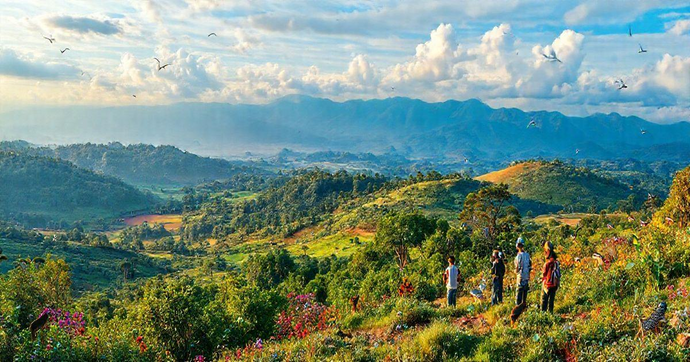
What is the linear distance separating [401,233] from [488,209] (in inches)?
367

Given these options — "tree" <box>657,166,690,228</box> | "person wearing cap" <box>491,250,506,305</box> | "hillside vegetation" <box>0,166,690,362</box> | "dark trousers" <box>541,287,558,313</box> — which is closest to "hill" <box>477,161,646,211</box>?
"tree" <box>657,166,690,228</box>

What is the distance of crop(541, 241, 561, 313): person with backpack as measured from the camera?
34.1 feet

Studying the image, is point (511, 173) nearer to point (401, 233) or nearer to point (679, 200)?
point (401, 233)

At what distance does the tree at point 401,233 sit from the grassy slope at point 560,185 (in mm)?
123016

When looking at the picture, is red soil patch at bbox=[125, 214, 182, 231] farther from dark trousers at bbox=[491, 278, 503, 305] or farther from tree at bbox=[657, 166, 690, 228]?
dark trousers at bbox=[491, 278, 503, 305]

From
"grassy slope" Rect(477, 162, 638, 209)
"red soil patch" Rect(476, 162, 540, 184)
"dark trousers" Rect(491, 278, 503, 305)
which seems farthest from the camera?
"red soil patch" Rect(476, 162, 540, 184)

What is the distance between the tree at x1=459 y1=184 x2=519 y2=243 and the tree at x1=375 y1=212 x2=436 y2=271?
225 inches

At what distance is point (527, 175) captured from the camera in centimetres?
17338

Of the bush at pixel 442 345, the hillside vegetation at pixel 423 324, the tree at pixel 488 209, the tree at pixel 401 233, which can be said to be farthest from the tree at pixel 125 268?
the bush at pixel 442 345

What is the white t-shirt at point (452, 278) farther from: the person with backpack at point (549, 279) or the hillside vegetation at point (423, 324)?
the person with backpack at point (549, 279)

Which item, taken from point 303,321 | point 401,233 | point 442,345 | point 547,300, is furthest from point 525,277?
point 401,233

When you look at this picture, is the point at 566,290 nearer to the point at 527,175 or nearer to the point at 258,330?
the point at 258,330

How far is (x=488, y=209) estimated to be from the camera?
40062 mm

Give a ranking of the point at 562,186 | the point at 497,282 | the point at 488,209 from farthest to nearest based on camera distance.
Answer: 1. the point at 562,186
2. the point at 488,209
3. the point at 497,282
